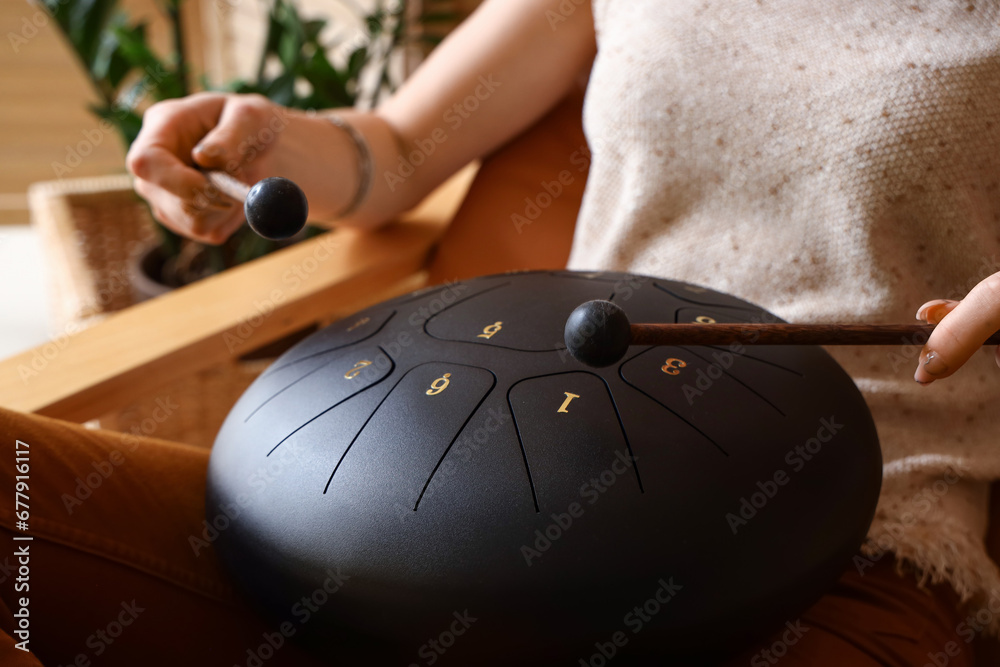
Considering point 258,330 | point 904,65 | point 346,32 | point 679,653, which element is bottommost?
point 346,32

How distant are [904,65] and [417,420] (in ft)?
1.43

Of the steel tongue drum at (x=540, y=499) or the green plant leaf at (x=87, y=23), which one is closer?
the steel tongue drum at (x=540, y=499)

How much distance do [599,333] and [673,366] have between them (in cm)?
14

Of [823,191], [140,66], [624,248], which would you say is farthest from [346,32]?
[823,191]

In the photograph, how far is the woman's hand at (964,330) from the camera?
379 mm

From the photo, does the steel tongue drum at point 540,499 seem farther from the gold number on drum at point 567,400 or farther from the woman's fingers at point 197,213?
the woman's fingers at point 197,213

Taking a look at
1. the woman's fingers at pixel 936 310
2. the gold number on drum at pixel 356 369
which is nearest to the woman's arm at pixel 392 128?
the gold number on drum at pixel 356 369

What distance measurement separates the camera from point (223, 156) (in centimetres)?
62

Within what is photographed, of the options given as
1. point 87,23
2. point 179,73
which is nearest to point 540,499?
point 179,73

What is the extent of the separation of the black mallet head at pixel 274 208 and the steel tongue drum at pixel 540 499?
91 millimetres

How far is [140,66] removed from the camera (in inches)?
51.8

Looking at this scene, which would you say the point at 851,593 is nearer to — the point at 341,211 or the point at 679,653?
the point at 679,653

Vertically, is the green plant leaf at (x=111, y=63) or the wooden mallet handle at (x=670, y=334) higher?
the wooden mallet handle at (x=670, y=334)

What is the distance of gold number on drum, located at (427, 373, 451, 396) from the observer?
423mm
